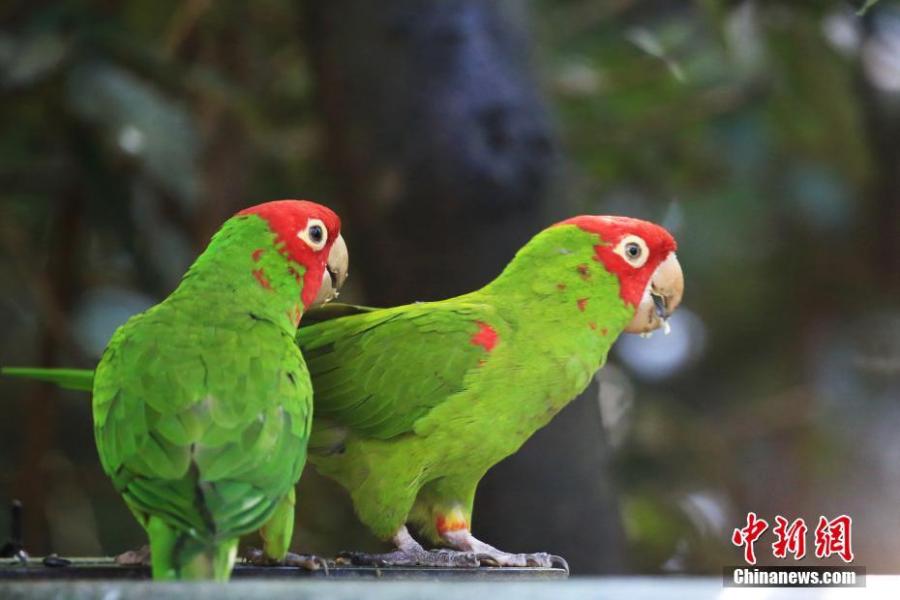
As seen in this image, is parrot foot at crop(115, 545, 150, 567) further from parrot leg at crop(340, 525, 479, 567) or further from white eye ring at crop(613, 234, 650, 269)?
white eye ring at crop(613, 234, 650, 269)

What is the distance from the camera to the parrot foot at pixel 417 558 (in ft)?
6.24

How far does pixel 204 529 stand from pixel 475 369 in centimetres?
57

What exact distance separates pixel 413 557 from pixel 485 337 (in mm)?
361

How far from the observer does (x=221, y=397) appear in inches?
65.6

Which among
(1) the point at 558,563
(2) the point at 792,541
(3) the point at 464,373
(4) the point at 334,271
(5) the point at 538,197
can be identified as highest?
(5) the point at 538,197

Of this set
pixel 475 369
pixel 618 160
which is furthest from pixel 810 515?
pixel 475 369

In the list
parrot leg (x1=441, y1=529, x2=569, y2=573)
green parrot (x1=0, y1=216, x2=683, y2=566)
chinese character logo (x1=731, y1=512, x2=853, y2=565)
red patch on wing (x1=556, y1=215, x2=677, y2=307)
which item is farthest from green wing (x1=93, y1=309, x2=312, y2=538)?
chinese character logo (x1=731, y1=512, x2=853, y2=565)

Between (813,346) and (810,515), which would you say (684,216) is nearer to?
(813,346)

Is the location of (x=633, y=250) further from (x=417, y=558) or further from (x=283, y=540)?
(x=283, y=540)

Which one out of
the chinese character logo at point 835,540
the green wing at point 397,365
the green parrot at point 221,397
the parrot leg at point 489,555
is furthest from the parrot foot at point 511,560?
the chinese character logo at point 835,540

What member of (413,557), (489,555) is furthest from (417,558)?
(489,555)

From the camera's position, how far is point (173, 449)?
161 centimetres

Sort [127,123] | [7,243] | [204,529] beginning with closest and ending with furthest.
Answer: [204,529]
[127,123]
[7,243]

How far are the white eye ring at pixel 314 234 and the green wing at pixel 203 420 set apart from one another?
0.54ft
